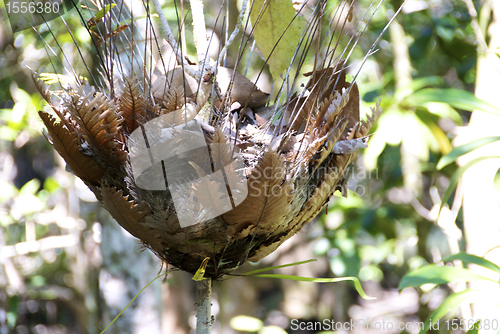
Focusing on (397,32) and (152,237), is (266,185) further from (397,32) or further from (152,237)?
(397,32)

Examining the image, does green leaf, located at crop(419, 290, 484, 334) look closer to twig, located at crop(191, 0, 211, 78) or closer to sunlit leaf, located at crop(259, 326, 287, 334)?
sunlit leaf, located at crop(259, 326, 287, 334)

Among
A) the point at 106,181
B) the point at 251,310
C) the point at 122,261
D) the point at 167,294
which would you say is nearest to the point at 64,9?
the point at 106,181

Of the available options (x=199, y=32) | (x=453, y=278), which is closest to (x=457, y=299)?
(x=453, y=278)

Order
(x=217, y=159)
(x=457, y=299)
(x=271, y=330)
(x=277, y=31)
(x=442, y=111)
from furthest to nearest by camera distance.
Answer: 1. (x=442, y=111)
2. (x=271, y=330)
3. (x=457, y=299)
4. (x=277, y=31)
5. (x=217, y=159)

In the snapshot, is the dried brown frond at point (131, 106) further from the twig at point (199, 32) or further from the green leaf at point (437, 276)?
the green leaf at point (437, 276)

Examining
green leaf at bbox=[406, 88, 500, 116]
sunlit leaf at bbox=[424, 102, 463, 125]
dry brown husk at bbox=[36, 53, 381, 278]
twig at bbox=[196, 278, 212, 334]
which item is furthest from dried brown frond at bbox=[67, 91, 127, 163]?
sunlit leaf at bbox=[424, 102, 463, 125]

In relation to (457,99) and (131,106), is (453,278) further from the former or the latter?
(131,106)
